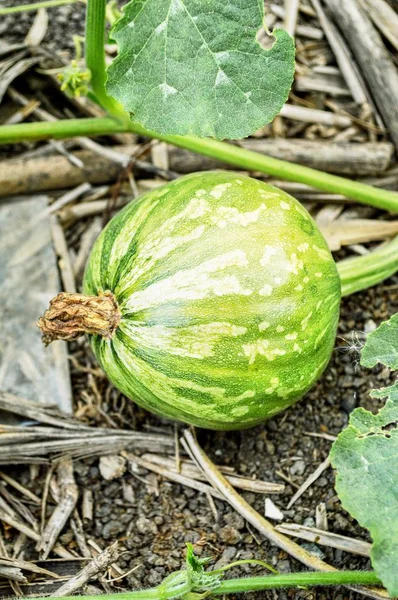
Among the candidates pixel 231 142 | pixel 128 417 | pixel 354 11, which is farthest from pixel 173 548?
pixel 354 11

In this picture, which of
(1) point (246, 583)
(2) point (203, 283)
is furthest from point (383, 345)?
(1) point (246, 583)

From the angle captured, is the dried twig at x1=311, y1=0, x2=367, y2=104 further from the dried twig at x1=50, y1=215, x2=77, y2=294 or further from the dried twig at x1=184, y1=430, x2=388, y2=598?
the dried twig at x1=184, y1=430, x2=388, y2=598

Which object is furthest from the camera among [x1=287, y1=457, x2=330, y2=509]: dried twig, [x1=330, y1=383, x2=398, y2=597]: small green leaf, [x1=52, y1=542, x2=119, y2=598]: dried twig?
[x1=287, y1=457, x2=330, y2=509]: dried twig

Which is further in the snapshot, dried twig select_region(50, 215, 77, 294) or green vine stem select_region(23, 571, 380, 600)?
dried twig select_region(50, 215, 77, 294)

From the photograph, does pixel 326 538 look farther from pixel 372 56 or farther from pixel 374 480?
pixel 372 56

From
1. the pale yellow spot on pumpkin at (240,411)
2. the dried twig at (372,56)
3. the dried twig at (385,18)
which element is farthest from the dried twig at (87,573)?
the dried twig at (385,18)

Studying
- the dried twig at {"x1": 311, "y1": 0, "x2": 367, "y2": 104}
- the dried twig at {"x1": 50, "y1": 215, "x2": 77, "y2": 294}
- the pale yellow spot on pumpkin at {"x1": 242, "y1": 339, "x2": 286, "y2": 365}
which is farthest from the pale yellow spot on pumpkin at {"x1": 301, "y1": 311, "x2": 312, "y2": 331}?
the dried twig at {"x1": 311, "y1": 0, "x2": 367, "y2": 104}

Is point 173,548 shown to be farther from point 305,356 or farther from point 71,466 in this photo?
point 305,356
